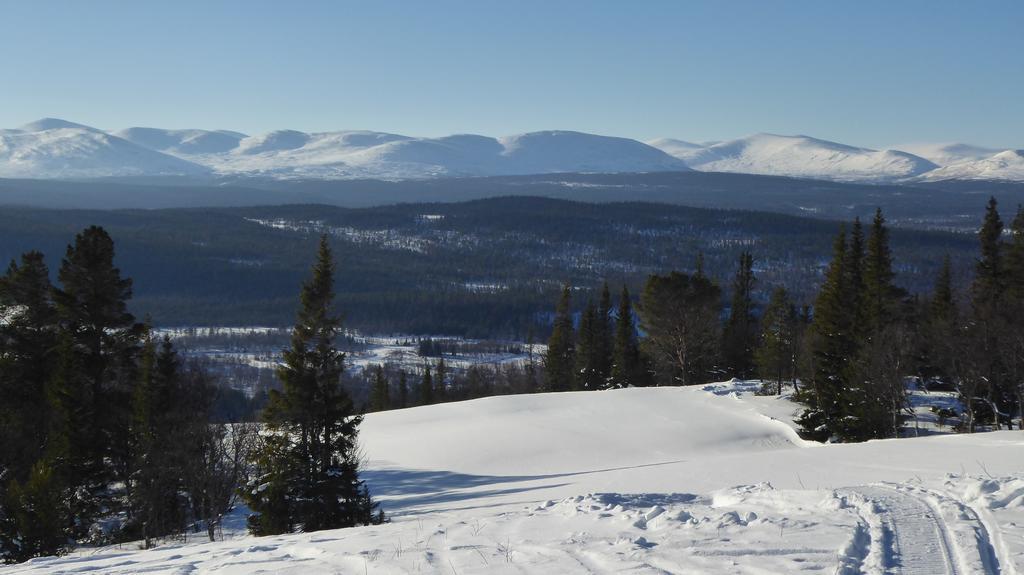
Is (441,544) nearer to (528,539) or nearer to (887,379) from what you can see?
(528,539)

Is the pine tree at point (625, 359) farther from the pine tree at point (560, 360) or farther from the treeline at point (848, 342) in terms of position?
the pine tree at point (560, 360)

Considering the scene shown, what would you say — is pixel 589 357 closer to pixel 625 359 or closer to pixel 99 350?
pixel 625 359

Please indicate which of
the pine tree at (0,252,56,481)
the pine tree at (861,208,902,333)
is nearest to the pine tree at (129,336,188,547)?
the pine tree at (0,252,56,481)

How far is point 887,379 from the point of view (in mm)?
27844

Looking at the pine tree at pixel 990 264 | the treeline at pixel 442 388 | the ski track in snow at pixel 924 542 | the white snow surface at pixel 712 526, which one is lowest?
the treeline at pixel 442 388

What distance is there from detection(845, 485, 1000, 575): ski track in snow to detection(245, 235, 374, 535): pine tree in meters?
11.9

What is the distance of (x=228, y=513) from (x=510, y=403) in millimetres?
18082

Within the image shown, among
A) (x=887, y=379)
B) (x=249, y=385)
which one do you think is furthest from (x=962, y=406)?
(x=249, y=385)

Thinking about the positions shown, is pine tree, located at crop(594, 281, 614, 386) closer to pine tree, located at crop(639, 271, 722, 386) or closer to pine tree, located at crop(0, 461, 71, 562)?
pine tree, located at crop(639, 271, 722, 386)

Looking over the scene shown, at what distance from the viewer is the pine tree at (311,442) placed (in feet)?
57.2

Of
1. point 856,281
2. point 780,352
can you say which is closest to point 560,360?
point 780,352

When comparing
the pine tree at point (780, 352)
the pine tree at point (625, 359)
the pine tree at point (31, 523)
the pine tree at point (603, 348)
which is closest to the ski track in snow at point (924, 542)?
the pine tree at point (31, 523)

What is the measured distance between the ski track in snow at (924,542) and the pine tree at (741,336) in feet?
149

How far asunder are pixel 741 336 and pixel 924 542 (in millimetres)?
47924
